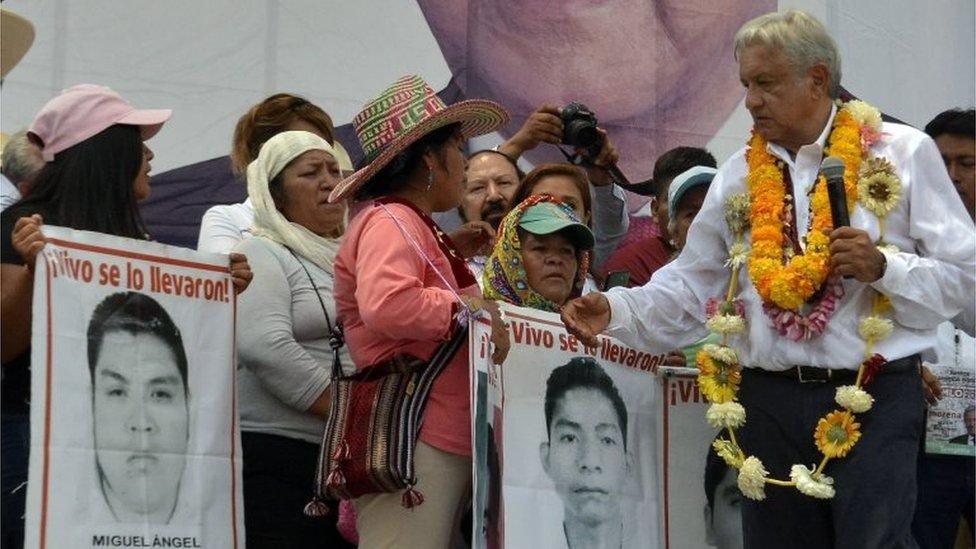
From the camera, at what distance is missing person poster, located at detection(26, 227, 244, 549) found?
13.9 feet

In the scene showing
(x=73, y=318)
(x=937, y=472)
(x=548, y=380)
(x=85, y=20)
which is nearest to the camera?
(x=73, y=318)

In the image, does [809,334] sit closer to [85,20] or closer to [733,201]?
[733,201]

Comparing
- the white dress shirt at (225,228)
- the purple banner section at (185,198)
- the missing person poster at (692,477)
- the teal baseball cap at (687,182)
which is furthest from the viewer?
the purple banner section at (185,198)

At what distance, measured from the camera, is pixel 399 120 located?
4.75 meters

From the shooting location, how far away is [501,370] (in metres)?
4.57

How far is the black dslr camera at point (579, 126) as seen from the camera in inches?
227

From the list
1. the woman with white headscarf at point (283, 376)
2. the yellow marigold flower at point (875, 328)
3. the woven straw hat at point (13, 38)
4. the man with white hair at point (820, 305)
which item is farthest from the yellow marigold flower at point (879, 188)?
the woven straw hat at point (13, 38)

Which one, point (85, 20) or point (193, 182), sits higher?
point (85, 20)

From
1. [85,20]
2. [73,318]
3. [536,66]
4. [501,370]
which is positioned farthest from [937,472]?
[85,20]

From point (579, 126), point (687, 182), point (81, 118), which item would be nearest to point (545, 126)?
point (579, 126)

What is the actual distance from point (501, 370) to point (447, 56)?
8.71 feet

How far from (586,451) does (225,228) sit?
1521 millimetres

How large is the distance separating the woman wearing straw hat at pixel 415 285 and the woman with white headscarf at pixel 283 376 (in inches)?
11.6

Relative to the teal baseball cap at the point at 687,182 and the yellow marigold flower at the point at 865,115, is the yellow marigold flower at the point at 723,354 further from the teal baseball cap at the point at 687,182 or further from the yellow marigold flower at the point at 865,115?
the teal baseball cap at the point at 687,182
